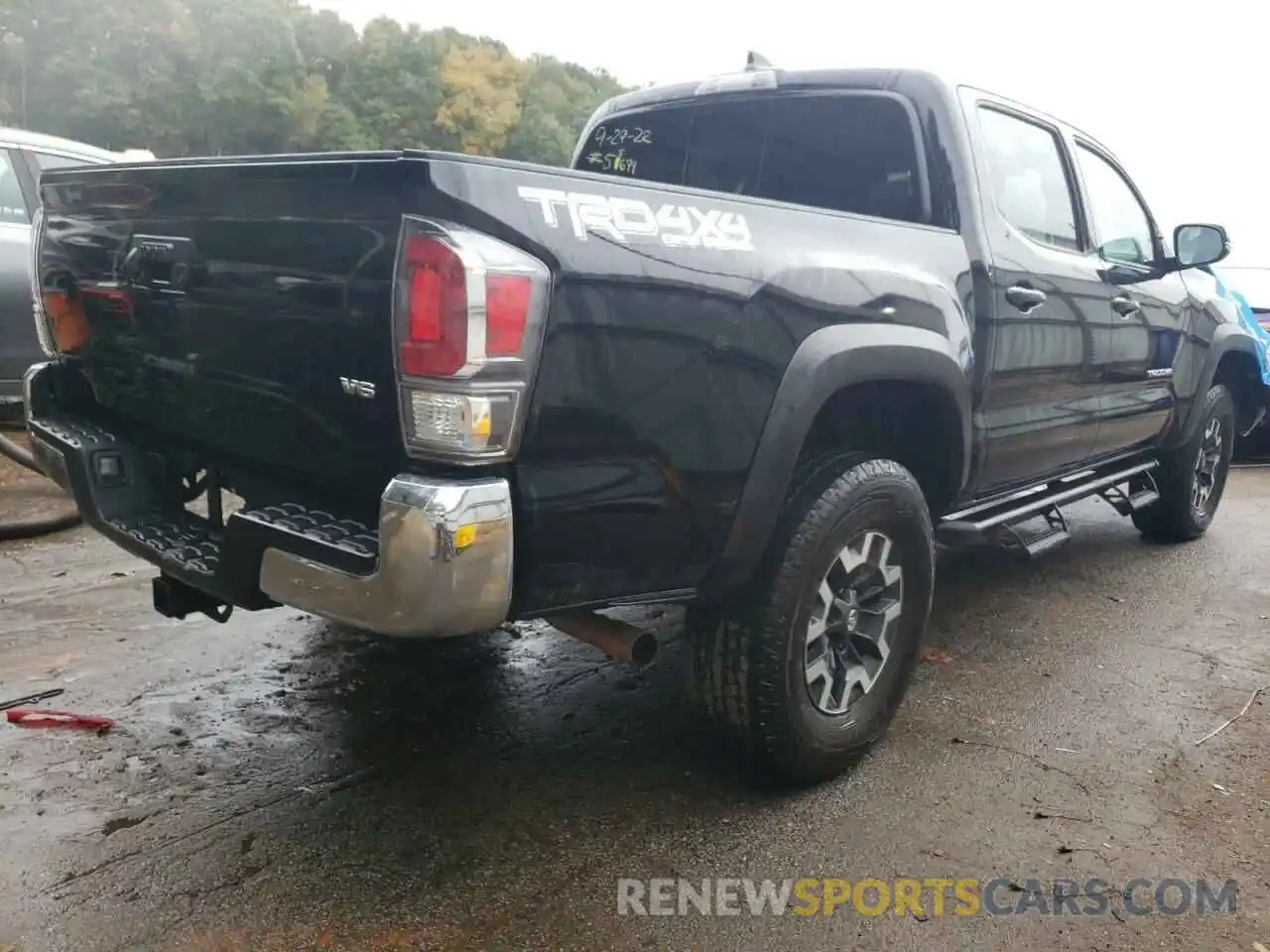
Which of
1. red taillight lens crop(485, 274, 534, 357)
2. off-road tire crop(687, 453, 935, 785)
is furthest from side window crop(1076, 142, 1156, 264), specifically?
red taillight lens crop(485, 274, 534, 357)

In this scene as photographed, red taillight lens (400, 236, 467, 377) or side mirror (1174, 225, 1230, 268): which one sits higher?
side mirror (1174, 225, 1230, 268)

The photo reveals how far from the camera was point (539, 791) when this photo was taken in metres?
2.82

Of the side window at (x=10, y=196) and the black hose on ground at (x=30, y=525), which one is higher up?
the side window at (x=10, y=196)

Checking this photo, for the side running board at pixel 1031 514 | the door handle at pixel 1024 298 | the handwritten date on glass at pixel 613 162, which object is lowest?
the side running board at pixel 1031 514

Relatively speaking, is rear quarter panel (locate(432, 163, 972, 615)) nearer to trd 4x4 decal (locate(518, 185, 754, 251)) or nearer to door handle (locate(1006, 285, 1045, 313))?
trd 4x4 decal (locate(518, 185, 754, 251))

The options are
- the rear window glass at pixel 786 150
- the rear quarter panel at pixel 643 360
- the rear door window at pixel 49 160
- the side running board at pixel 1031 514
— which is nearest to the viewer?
the rear quarter panel at pixel 643 360

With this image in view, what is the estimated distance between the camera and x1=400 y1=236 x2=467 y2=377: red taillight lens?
1911mm

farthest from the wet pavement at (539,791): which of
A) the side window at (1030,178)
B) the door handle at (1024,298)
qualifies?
the side window at (1030,178)

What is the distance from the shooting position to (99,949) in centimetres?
214

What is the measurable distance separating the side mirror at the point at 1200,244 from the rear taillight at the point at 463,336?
11.6 feet

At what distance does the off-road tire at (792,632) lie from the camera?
2.62 m

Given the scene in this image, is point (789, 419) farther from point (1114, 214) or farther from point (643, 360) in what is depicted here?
point (1114, 214)

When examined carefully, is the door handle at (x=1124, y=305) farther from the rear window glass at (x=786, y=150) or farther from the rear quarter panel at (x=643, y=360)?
the rear quarter panel at (x=643, y=360)

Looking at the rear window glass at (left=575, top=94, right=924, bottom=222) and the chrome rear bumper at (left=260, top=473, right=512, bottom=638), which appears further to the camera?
the rear window glass at (left=575, top=94, right=924, bottom=222)
